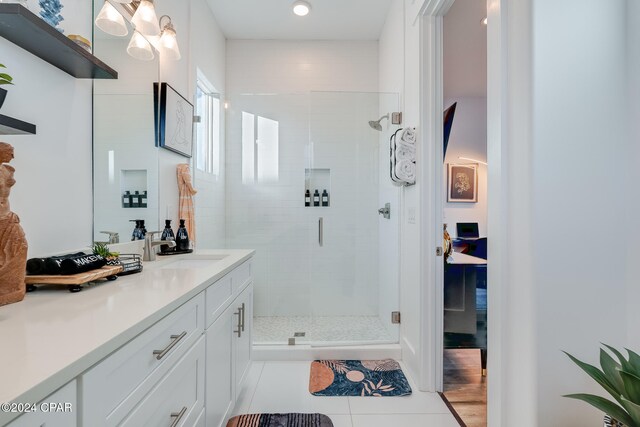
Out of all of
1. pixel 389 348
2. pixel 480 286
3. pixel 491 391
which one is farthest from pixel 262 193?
pixel 491 391

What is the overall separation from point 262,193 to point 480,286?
219cm

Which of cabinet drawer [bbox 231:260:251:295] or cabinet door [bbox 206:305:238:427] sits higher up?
cabinet drawer [bbox 231:260:251:295]

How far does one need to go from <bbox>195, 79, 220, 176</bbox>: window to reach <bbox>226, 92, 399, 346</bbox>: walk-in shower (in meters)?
0.16

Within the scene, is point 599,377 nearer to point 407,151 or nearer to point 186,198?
point 407,151

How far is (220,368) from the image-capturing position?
1387mm

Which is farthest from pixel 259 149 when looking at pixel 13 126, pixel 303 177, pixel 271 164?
pixel 13 126

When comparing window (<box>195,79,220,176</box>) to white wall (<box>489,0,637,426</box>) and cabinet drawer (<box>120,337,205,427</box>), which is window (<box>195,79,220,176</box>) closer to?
cabinet drawer (<box>120,337,205,427</box>)

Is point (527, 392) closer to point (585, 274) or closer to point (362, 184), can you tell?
point (585, 274)

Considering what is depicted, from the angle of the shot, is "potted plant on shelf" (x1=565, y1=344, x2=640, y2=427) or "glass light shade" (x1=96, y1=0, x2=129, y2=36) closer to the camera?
"potted plant on shelf" (x1=565, y1=344, x2=640, y2=427)

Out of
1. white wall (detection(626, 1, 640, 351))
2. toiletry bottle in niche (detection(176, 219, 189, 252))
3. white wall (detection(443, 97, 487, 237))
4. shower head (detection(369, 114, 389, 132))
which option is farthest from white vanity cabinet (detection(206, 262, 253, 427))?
white wall (detection(443, 97, 487, 237))

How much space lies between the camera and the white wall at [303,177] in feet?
Result: 9.33

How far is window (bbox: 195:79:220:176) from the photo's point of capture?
2659mm

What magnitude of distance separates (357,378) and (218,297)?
4.17 ft

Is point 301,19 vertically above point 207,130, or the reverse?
point 301,19
